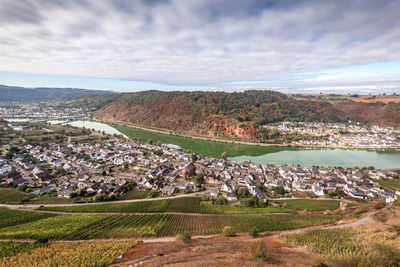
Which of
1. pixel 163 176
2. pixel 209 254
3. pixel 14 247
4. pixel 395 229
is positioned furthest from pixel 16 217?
pixel 395 229

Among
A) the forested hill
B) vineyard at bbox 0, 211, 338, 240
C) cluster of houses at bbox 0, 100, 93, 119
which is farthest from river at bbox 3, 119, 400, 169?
cluster of houses at bbox 0, 100, 93, 119

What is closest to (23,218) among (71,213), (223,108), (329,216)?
(71,213)

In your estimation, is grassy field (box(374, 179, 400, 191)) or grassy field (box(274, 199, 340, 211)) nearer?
grassy field (box(274, 199, 340, 211))

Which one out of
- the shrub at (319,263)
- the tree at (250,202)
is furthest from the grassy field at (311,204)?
the shrub at (319,263)

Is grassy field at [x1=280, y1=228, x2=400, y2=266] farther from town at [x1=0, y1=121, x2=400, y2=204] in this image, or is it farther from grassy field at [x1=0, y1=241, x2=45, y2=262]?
grassy field at [x1=0, y1=241, x2=45, y2=262]

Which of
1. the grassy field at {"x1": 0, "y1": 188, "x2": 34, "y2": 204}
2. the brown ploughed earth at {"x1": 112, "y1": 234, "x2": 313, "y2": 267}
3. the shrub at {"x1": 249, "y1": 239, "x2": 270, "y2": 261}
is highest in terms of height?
the shrub at {"x1": 249, "y1": 239, "x2": 270, "y2": 261}

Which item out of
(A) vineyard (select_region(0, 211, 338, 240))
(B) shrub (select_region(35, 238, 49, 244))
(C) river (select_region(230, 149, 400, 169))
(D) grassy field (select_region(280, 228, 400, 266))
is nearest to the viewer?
(D) grassy field (select_region(280, 228, 400, 266))

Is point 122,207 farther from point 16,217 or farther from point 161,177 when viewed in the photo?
point 16,217
